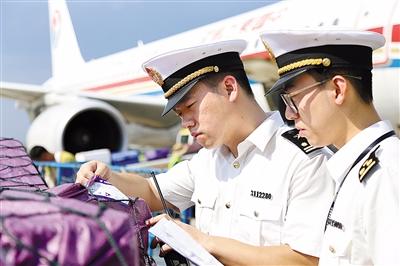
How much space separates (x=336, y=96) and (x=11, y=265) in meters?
0.80

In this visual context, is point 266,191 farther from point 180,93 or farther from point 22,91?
point 22,91

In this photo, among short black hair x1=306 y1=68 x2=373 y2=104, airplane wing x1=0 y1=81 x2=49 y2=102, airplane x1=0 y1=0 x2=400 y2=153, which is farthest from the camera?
airplane wing x1=0 y1=81 x2=49 y2=102

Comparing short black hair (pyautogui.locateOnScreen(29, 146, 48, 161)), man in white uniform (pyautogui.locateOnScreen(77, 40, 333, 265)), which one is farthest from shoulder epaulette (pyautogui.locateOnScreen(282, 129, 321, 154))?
short black hair (pyautogui.locateOnScreen(29, 146, 48, 161))

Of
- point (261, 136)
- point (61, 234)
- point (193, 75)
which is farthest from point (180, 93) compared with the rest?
point (61, 234)

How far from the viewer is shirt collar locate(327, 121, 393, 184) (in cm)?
108

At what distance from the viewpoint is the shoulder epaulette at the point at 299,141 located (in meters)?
1.38

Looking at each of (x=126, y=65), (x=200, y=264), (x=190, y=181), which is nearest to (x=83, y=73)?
(x=126, y=65)

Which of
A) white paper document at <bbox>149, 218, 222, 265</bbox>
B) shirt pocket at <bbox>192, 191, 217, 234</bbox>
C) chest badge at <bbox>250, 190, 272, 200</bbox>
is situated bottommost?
shirt pocket at <bbox>192, 191, 217, 234</bbox>

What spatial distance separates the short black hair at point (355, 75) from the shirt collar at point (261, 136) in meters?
0.39

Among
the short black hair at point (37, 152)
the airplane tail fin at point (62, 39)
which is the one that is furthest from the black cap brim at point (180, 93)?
the airplane tail fin at point (62, 39)

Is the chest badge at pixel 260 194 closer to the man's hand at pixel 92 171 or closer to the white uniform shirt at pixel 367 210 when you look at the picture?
the white uniform shirt at pixel 367 210

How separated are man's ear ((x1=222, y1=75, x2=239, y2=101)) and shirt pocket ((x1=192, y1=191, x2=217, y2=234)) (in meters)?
0.33

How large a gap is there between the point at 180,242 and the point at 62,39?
51.9 feet

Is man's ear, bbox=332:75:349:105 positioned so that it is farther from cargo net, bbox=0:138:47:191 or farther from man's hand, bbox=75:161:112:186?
cargo net, bbox=0:138:47:191
